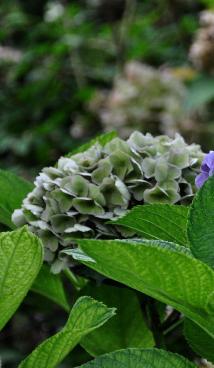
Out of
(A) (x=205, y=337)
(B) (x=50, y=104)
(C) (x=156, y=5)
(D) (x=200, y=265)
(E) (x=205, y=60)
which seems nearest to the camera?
(D) (x=200, y=265)

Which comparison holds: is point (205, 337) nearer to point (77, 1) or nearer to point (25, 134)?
point (25, 134)

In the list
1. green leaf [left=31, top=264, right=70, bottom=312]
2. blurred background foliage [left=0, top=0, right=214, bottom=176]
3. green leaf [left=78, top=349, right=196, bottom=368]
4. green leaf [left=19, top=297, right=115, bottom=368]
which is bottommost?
blurred background foliage [left=0, top=0, right=214, bottom=176]

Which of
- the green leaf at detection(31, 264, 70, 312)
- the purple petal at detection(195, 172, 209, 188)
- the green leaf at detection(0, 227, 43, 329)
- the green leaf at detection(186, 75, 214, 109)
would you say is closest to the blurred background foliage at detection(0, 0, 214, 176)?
the green leaf at detection(186, 75, 214, 109)

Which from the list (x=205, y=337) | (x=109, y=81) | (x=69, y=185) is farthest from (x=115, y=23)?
(x=205, y=337)

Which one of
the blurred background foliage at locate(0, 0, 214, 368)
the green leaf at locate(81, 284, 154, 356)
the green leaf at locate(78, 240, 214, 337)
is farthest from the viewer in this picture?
the blurred background foliage at locate(0, 0, 214, 368)

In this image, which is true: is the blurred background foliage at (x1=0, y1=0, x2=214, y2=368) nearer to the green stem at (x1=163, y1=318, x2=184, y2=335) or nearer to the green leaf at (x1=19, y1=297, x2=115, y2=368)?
the green stem at (x1=163, y1=318, x2=184, y2=335)

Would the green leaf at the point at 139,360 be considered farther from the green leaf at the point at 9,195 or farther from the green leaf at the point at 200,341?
the green leaf at the point at 9,195
